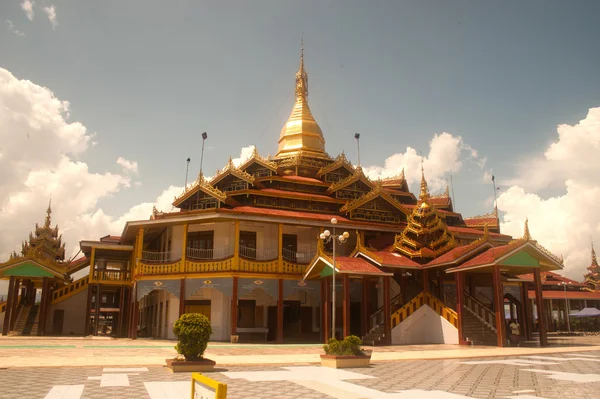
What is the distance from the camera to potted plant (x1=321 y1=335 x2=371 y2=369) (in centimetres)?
1655

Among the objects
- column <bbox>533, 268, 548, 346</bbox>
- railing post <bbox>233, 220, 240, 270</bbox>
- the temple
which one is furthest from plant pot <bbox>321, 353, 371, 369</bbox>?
column <bbox>533, 268, 548, 346</bbox>

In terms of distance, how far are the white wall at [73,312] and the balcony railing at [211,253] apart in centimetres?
1104

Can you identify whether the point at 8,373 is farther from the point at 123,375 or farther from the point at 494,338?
the point at 494,338

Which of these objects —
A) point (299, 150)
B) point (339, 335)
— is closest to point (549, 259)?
point (339, 335)

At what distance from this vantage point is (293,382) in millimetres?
12711

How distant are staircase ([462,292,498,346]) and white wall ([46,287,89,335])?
2657 centimetres

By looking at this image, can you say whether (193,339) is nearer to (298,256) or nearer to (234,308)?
(234,308)

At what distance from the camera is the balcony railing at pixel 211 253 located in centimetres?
3138

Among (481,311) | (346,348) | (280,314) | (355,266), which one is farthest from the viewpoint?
(280,314)

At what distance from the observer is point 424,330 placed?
89.7 ft

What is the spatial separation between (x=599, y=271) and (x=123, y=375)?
67148 millimetres

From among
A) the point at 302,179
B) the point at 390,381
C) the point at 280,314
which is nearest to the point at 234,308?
the point at 280,314

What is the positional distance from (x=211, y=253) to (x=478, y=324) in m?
15.8

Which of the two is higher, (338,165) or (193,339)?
(338,165)
